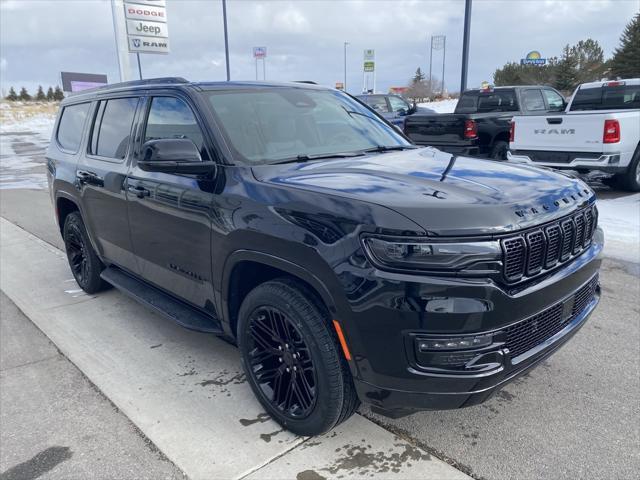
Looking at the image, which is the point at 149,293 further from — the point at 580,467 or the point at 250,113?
the point at 580,467

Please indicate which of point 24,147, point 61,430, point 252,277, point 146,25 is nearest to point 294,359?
point 252,277

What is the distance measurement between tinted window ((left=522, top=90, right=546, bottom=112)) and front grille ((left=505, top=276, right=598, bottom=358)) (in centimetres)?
1010

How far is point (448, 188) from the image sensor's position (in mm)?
2443

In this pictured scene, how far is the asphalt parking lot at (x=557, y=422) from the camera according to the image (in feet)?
8.21

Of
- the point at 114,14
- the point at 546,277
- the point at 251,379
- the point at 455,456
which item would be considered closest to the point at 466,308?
the point at 546,277

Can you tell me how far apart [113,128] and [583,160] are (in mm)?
7278

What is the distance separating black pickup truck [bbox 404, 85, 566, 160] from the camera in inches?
417

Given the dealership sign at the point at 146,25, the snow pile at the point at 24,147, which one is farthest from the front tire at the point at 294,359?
the dealership sign at the point at 146,25

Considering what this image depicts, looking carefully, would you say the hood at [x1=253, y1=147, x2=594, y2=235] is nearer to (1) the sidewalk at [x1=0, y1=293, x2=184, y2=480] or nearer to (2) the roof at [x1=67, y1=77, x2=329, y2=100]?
(2) the roof at [x1=67, y1=77, x2=329, y2=100]

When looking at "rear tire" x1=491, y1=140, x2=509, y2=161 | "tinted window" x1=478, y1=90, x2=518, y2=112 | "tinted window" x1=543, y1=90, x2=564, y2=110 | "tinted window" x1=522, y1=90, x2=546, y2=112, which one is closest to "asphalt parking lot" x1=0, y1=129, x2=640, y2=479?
"rear tire" x1=491, y1=140, x2=509, y2=161

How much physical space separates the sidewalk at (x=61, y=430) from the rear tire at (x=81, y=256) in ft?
3.65

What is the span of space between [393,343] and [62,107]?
4.73 metres

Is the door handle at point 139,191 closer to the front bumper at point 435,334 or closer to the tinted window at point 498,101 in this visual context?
the front bumper at point 435,334

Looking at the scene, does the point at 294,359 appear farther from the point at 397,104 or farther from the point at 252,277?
the point at 397,104
